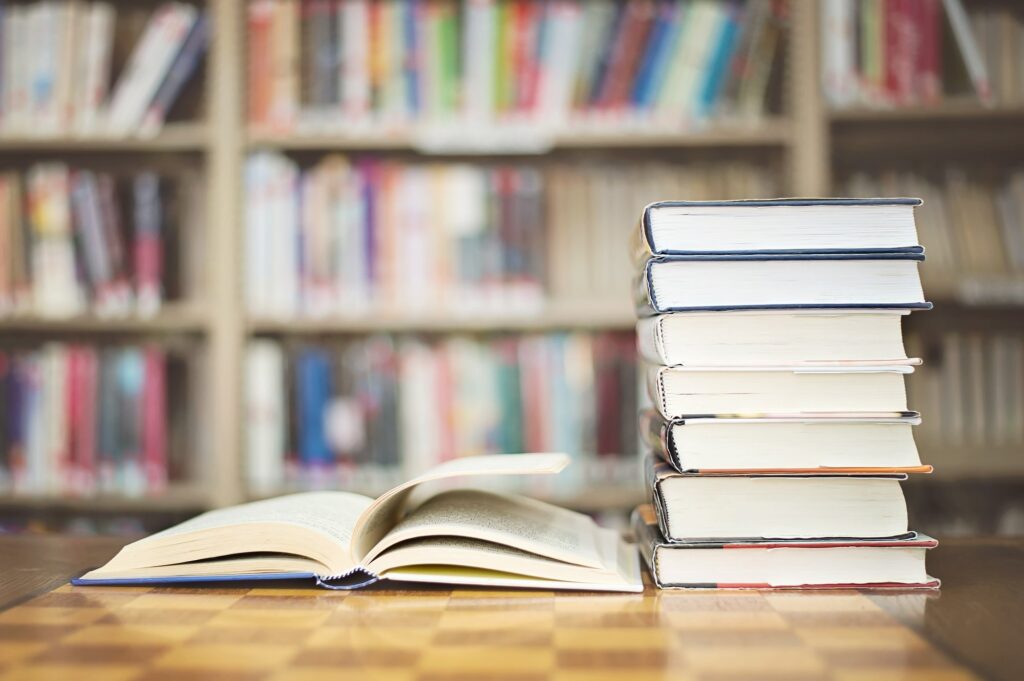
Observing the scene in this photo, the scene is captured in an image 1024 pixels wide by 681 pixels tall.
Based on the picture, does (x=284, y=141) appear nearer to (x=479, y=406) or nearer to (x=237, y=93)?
(x=237, y=93)

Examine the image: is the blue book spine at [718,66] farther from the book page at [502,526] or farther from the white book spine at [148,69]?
the book page at [502,526]

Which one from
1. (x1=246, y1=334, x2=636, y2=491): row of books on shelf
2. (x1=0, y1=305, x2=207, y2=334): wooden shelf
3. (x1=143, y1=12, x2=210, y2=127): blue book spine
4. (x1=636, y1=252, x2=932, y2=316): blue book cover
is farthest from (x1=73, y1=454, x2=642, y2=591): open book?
(x1=143, y1=12, x2=210, y2=127): blue book spine

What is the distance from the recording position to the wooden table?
51cm

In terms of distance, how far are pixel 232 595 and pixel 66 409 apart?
1.29 m

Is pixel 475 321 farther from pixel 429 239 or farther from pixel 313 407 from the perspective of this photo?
pixel 313 407

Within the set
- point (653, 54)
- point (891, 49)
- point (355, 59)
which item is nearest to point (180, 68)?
point (355, 59)

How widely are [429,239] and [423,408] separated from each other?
0.32 metres

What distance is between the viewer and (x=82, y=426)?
178 cm

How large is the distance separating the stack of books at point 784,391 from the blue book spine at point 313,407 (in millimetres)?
1136

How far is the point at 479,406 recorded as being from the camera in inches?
68.8

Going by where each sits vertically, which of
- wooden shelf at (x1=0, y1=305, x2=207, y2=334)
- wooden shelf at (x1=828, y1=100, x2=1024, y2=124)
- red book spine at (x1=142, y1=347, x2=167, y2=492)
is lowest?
red book spine at (x1=142, y1=347, x2=167, y2=492)

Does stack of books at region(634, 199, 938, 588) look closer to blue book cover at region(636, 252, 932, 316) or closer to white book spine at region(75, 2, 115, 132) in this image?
blue book cover at region(636, 252, 932, 316)

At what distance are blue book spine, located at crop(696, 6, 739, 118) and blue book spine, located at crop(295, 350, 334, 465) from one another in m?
0.86

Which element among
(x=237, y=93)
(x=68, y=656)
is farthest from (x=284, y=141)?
(x=68, y=656)
